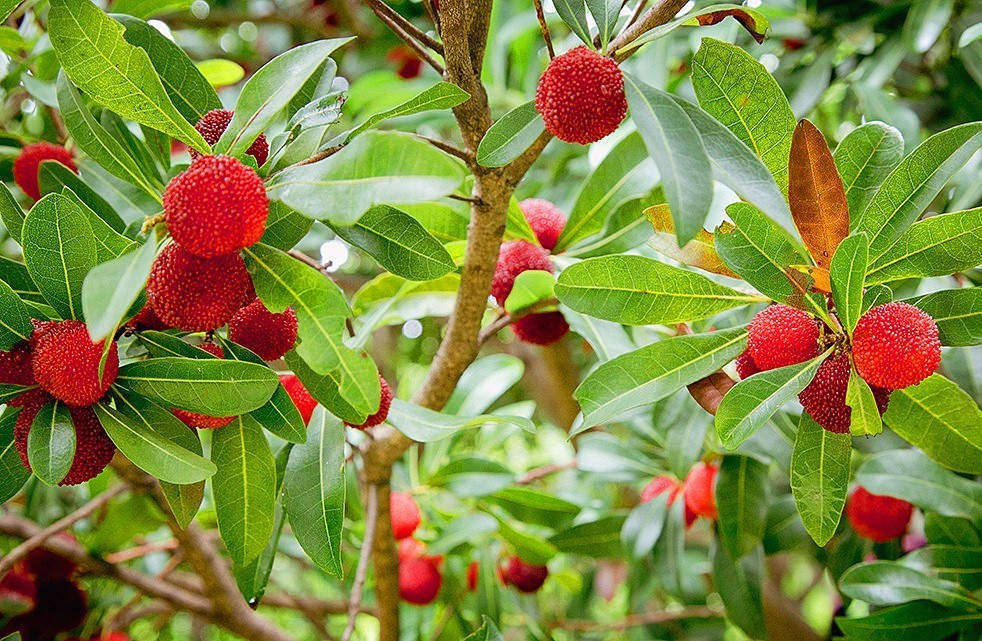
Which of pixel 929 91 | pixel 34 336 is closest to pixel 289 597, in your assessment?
pixel 34 336

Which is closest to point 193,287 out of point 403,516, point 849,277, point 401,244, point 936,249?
point 401,244

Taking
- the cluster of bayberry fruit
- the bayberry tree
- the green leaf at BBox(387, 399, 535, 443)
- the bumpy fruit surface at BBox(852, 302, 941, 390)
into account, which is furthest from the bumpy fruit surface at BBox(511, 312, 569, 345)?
the bumpy fruit surface at BBox(852, 302, 941, 390)

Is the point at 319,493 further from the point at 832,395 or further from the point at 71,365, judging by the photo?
the point at 832,395

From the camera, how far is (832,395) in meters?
0.69

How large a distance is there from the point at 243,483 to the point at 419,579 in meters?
0.72

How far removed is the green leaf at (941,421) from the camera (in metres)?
0.76

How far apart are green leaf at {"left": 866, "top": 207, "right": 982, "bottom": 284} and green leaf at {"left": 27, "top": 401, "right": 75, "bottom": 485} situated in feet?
2.22

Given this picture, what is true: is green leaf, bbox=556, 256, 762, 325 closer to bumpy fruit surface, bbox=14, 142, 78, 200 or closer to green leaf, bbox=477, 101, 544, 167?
green leaf, bbox=477, 101, 544, 167

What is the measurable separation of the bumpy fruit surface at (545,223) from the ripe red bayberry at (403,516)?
19.7 inches

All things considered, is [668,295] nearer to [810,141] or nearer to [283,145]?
[810,141]

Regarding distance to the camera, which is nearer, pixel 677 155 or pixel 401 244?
pixel 677 155

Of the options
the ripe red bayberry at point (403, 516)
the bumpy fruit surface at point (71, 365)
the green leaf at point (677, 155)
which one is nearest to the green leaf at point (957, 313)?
the green leaf at point (677, 155)

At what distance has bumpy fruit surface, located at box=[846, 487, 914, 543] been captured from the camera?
1157mm

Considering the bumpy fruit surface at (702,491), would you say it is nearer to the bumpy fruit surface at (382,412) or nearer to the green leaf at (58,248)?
the bumpy fruit surface at (382,412)
